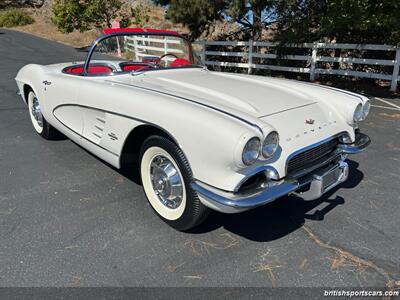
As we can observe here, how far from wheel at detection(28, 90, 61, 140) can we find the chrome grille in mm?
3435

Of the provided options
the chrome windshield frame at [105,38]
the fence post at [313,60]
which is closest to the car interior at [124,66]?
the chrome windshield frame at [105,38]

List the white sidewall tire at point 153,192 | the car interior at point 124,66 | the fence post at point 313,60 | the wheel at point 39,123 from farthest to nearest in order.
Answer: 1. the fence post at point 313,60
2. the wheel at point 39,123
3. the car interior at point 124,66
4. the white sidewall tire at point 153,192

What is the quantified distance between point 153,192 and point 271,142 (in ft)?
3.84

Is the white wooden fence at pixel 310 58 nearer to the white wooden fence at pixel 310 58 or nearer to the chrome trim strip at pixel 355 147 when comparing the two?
the white wooden fence at pixel 310 58

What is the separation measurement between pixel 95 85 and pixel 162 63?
990 mm

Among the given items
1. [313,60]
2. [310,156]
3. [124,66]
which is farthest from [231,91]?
[313,60]

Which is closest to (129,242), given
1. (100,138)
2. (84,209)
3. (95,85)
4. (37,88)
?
(84,209)

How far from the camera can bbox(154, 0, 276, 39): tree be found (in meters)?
10.5

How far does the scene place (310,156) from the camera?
8.89 feet

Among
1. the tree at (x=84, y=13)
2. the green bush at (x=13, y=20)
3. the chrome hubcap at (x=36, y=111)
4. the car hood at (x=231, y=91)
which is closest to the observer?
the car hood at (x=231, y=91)

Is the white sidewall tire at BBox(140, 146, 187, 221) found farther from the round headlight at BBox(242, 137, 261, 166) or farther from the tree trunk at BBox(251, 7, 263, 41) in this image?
the tree trunk at BBox(251, 7, 263, 41)

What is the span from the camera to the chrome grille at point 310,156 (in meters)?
2.57

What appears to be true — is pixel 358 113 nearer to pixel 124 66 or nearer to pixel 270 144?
pixel 270 144

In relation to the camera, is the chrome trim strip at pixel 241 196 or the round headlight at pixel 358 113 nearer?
the chrome trim strip at pixel 241 196
